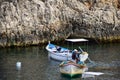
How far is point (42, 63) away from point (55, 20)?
20.4m

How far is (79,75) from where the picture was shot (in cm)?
4462

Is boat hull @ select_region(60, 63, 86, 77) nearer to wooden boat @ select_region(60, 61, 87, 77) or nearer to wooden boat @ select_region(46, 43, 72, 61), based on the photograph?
wooden boat @ select_region(60, 61, 87, 77)

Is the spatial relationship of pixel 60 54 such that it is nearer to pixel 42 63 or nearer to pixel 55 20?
pixel 42 63

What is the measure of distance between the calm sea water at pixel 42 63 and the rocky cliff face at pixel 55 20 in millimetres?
2936

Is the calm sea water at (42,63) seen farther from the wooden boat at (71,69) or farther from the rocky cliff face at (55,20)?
the rocky cliff face at (55,20)

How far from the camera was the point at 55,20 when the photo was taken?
7150 centimetres

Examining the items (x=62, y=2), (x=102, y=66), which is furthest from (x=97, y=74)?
(x=62, y=2)

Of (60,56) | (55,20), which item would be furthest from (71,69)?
(55,20)

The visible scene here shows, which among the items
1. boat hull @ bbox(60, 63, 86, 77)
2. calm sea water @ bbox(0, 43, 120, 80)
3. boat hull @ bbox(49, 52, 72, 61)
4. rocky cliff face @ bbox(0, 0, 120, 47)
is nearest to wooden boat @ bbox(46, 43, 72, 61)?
boat hull @ bbox(49, 52, 72, 61)

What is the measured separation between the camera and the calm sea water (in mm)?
44438

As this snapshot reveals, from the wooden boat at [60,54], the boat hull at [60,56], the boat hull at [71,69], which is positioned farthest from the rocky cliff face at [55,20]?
the boat hull at [71,69]

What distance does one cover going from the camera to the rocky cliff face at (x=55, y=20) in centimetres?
6775

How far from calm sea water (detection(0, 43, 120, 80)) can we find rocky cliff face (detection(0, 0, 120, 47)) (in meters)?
2.94

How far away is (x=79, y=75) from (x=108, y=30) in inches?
1189
